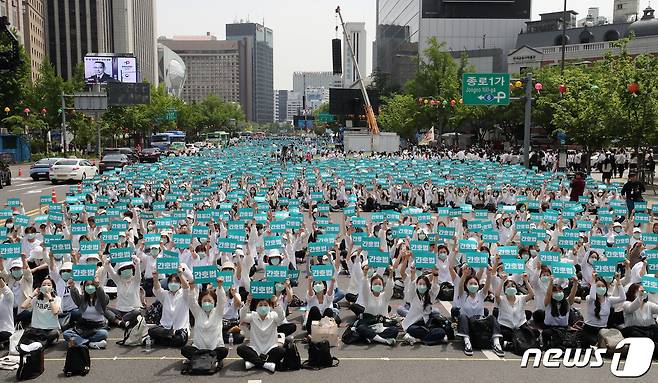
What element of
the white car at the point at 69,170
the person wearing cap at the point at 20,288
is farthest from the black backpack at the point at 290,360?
the white car at the point at 69,170

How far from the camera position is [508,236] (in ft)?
52.9

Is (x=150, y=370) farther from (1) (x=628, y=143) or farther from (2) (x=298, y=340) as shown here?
(1) (x=628, y=143)

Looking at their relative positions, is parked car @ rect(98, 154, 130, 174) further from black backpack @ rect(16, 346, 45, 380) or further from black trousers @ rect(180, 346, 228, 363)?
black trousers @ rect(180, 346, 228, 363)

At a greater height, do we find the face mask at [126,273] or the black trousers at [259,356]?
the face mask at [126,273]

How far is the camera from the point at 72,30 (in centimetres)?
12475

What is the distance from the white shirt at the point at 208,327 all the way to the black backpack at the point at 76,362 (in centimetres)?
147

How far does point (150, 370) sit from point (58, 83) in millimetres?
61683

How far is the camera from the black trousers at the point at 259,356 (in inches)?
376

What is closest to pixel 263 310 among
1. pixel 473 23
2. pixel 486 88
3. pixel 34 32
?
pixel 486 88

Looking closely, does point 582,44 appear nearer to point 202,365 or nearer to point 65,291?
point 65,291

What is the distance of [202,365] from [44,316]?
266 cm

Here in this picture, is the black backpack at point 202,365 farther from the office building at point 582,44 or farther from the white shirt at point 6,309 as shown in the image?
the office building at point 582,44

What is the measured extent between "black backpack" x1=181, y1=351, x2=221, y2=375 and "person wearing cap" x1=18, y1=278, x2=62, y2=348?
2.25 metres

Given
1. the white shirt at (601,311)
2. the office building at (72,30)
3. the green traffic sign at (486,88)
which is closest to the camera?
the white shirt at (601,311)
